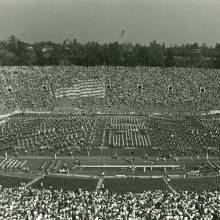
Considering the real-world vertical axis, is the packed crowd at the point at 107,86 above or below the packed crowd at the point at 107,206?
above

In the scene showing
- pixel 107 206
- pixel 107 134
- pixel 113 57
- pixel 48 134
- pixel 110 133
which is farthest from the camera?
pixel 113 57

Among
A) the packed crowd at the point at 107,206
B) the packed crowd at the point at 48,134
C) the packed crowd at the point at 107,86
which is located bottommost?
the packed crowd at the point at 48,134

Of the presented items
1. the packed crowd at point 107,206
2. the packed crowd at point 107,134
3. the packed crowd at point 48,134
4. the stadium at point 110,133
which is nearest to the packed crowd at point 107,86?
the stadium at point 110,133

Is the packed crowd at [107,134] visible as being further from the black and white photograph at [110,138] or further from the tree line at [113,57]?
the tree line at [113,57]

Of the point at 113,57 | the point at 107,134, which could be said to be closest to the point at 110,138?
the point at 107,134

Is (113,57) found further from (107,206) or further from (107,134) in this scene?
(107,206)

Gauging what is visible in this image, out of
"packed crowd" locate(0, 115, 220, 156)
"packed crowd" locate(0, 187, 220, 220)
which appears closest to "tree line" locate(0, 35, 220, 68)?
"packed crowd" locate(0, 115, 220, 156)

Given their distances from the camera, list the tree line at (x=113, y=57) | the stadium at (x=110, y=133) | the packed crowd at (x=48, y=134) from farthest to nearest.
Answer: the tree line at (x=113, y=57) → the packed crowd at (x=48, y=134) → the stadium at (x=110, y=133)
